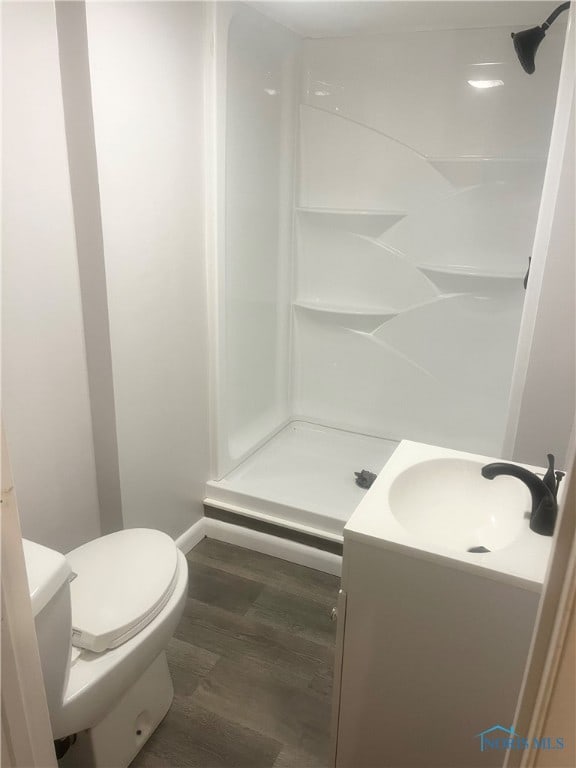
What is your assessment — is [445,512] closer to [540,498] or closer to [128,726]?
[540,498]

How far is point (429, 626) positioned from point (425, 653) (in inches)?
2.5

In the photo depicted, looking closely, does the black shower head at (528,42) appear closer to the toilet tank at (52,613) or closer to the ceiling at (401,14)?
the ceiling at (401,14)

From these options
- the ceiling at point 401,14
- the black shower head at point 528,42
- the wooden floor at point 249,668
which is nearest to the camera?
the wooden floor at point 249,668

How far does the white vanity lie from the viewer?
101 cm

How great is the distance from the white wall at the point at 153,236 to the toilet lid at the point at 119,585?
362 mm

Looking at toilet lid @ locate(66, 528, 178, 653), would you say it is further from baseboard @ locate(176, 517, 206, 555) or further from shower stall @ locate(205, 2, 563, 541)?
shower stall @ locate(205, 2, 563, 541)

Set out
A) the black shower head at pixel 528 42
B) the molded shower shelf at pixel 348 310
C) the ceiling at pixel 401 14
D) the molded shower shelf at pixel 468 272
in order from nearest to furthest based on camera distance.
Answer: the black shower head at pixel 528 42
the ceiling at pixel 401 14
the molded shower shelf at pixel 468 272
the molded shower shelf at pixel 348 310

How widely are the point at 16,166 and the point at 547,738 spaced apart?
5.16 ft

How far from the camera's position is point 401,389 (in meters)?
2.95

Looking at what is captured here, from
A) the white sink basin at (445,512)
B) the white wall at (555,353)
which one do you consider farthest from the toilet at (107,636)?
the white wall at (555,353)

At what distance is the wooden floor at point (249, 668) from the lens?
4.95ft

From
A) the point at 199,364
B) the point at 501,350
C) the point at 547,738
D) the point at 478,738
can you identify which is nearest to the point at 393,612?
the point at 478,738

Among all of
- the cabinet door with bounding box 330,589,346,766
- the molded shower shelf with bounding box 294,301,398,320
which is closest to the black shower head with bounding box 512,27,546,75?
the molded shower shelf with bounding box 294,301,398,320

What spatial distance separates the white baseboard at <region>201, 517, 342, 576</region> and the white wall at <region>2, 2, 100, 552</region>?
2.31 feet
